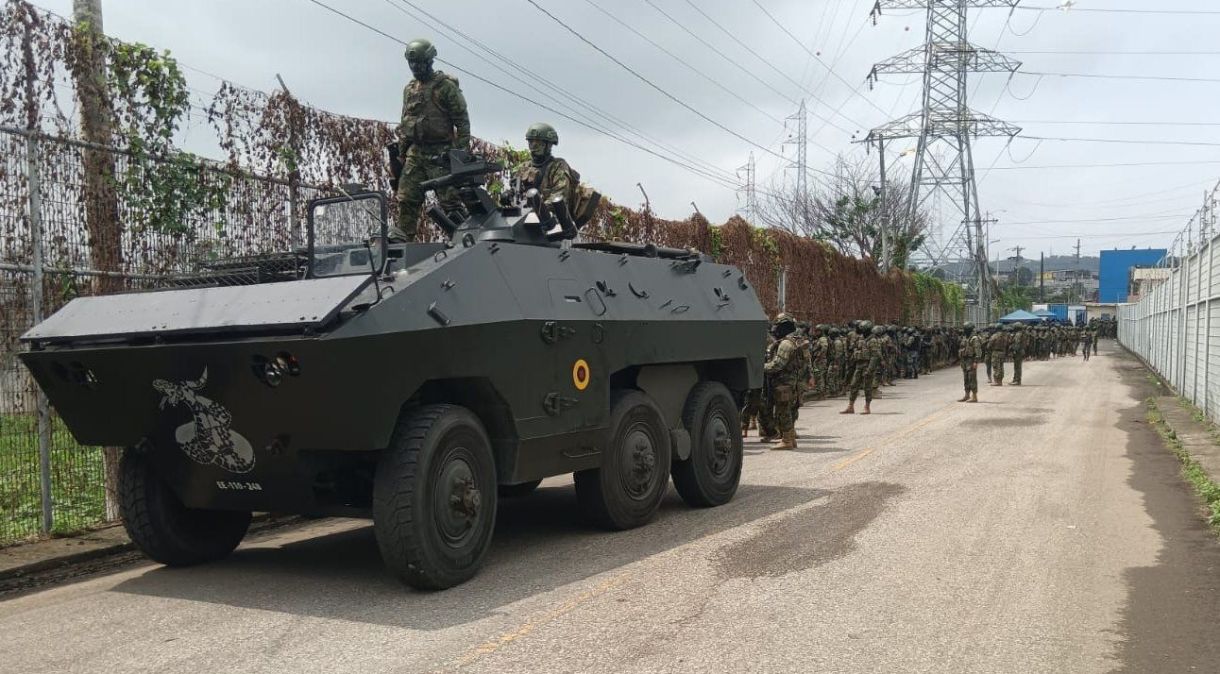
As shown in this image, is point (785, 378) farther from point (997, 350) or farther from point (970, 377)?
point (997, 350)

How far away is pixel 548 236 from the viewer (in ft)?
24.7

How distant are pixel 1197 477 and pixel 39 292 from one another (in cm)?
1036

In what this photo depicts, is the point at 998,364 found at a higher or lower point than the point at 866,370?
lower

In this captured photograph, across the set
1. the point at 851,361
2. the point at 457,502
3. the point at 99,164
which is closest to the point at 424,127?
the point at 99,164

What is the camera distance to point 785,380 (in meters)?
13.8

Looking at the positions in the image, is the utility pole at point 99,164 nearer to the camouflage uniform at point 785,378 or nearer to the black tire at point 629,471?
the black tire at point 629,471

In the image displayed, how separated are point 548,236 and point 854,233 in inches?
1657

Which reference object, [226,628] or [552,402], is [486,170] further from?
[226,628]

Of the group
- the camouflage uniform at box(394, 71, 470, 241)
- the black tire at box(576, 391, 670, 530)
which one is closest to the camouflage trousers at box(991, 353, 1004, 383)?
the black tire at box(576, 391, 670, 530)

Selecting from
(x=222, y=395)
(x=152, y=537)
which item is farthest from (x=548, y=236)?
(x=152, y=537)

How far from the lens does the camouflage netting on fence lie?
7.35 metres

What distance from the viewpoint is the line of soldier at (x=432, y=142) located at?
842cm

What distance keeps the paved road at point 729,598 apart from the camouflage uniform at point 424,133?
8.80 ft

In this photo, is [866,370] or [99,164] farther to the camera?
[866,370]
